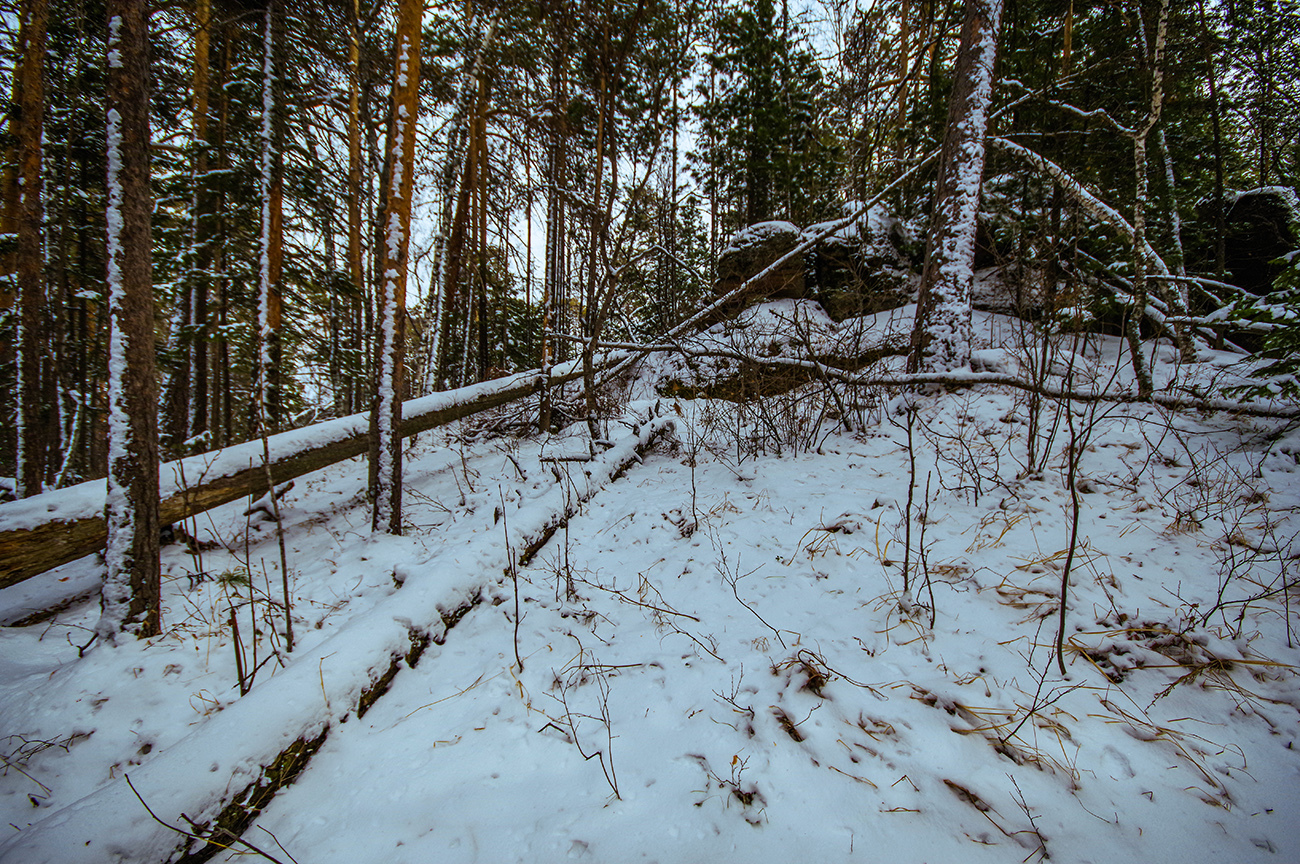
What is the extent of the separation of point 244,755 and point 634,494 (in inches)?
127

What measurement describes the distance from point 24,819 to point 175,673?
0.79 m

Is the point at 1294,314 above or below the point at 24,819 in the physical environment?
above

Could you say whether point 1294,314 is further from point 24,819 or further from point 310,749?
point 24,819

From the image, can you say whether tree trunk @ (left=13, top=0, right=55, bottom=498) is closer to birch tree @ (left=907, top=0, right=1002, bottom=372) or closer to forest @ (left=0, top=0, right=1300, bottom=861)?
forest @ (left=0, top=0, right=1300, bottom=861)

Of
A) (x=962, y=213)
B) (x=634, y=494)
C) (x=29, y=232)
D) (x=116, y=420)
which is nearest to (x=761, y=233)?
(x=962, y=213)

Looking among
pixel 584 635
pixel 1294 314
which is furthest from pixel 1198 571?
pixel 584 635

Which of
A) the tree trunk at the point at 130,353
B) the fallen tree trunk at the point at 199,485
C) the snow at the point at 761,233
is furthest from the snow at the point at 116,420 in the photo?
the snow at the point at 761,233

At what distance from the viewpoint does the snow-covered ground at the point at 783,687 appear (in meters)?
1.32

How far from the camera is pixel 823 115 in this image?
13773mm

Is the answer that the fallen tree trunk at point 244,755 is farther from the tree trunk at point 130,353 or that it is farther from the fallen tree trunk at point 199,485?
the fallen tree trunk at point 199,485

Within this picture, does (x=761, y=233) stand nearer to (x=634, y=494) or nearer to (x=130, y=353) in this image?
(x=634, y=494)

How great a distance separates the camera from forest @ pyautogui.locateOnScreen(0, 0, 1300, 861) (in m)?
1.46

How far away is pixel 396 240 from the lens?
377cm

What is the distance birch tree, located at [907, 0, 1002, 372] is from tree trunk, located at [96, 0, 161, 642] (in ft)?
21.4
